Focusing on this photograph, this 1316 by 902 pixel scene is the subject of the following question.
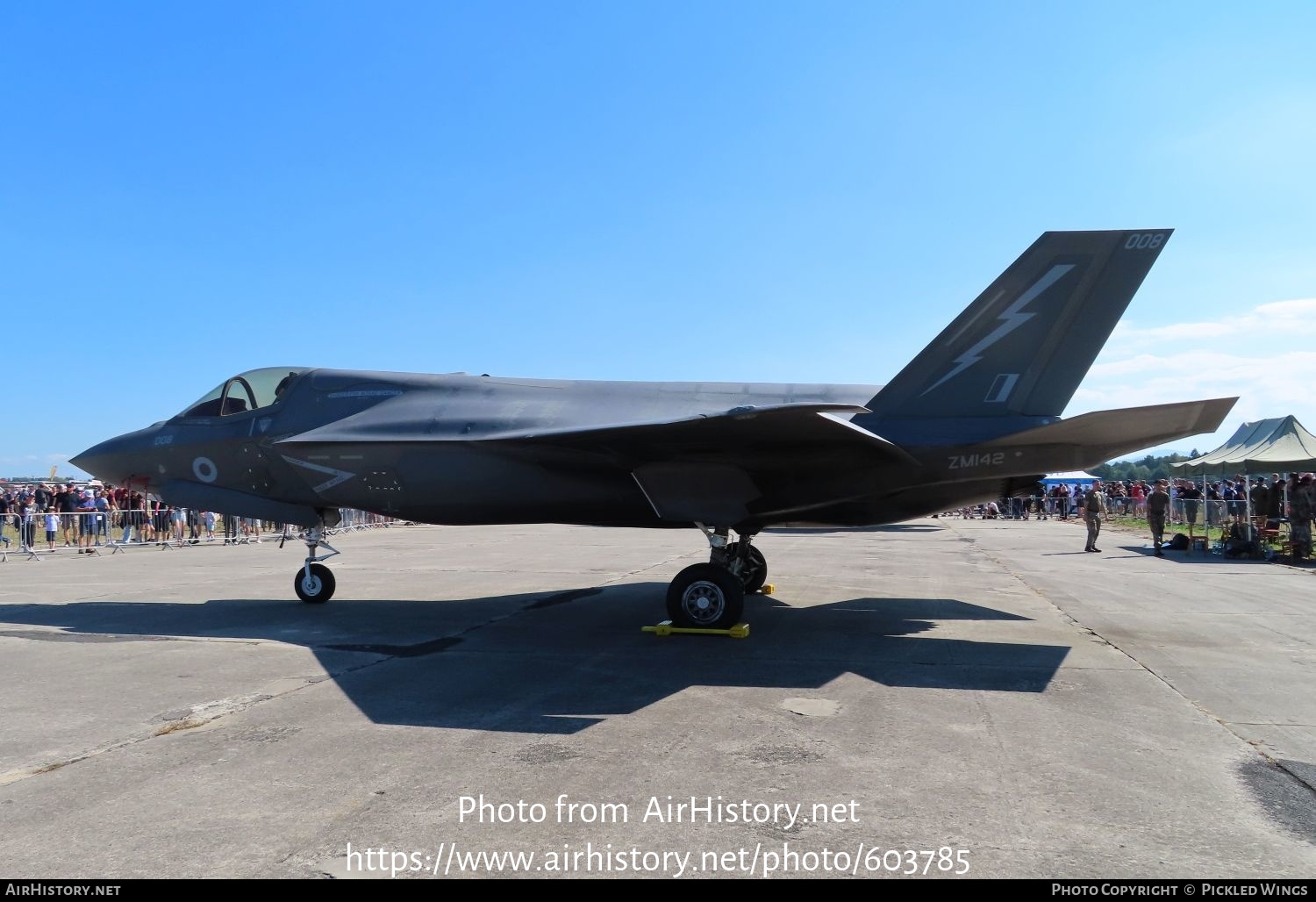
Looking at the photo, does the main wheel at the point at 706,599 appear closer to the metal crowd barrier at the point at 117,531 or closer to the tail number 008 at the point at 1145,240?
the tail number 008 at the point at 1145,240

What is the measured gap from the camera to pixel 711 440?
8828 mm

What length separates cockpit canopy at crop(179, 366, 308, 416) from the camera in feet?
Result: 38.1

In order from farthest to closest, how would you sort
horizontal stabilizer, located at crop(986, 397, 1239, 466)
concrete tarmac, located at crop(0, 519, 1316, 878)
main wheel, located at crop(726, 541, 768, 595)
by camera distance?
main wheel, located at crop(726, 541, 768, 595)
horizontal stabilizer, located at crop(986, 397, 1239, 466)
concrete tarmac, located at crop(0, 519, 1316, 878)

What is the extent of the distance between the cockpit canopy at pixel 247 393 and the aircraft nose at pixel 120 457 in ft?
2.24

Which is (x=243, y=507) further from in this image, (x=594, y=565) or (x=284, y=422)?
(x=594, y=565)

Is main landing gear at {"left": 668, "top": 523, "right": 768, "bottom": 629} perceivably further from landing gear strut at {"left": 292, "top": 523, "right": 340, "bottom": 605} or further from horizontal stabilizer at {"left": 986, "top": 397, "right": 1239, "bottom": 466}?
landing gear strut at {"left": 292, "top": 523, "right": 340, "bottom": 605}

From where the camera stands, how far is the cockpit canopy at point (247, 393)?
11.6 metres

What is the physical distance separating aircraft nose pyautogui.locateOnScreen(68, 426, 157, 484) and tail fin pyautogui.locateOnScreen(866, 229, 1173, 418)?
9767 millimetres

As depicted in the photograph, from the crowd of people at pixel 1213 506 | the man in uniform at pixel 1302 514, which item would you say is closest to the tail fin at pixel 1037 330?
the crowd of people at pixel 1213 506

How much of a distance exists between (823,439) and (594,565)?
9.44 m

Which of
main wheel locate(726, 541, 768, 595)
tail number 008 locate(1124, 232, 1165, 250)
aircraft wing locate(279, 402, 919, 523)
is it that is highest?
tail number 008 locate(1124, 232, 1165, 250)

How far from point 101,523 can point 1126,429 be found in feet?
83.0

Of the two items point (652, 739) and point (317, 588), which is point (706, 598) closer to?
point (652, 739)

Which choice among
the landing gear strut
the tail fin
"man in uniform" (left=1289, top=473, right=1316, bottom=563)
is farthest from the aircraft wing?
"man in uniform" (left=1289, top=473, right=1316, bottom=563)
